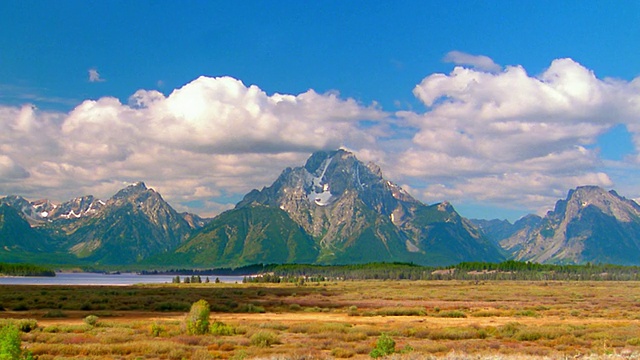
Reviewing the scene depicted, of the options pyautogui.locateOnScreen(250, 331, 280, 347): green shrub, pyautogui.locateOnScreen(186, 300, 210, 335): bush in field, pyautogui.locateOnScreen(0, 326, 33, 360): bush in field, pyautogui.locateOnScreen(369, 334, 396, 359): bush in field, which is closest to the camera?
pyautogui.locateOnScreen(0, 326, 33, 360): bush in field

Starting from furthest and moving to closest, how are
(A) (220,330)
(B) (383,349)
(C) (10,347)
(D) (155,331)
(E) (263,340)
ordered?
(A) (220,330) → (D) (155,331) → (E) (263,340) → (B) (383,349) → (C) (10,347)

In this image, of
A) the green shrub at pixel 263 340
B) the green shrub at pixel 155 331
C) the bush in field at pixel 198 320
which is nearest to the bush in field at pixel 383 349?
the green shrub at pixel 263 340

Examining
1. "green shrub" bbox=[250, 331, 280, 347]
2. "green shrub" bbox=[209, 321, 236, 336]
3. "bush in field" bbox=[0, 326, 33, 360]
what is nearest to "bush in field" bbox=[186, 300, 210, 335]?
"green shrub" bbox=[209, 321, 236, 336]

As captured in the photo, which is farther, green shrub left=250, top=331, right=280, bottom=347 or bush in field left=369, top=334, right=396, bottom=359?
green shrub left=250, top=331, right=280, bottom=347

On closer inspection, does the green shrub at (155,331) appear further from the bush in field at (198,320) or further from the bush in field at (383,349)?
the bush in field at (383,349)

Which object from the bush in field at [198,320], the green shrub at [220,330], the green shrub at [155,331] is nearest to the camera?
the green shrub at [155,331]

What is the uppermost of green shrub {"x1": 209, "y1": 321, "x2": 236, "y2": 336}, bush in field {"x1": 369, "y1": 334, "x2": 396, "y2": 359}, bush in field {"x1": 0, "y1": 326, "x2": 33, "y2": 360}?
bush in field {"x1": 0, "y1": 326, "x2": 33, "y2": 360}

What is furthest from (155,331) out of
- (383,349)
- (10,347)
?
(383,349)

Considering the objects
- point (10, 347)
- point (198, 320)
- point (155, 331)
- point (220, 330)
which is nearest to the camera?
point (10, 347)

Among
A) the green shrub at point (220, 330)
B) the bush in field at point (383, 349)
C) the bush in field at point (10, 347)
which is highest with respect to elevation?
the bush in field at point (10, 347)

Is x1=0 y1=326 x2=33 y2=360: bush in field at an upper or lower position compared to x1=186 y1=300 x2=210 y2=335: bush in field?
upper

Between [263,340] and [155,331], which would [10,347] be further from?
[155,331]

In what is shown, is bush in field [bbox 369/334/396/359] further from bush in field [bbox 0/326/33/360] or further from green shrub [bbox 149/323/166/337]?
green shrub [bbox 149/323/166/337]

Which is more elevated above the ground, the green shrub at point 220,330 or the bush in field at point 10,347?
the bush in field at point 10,347
